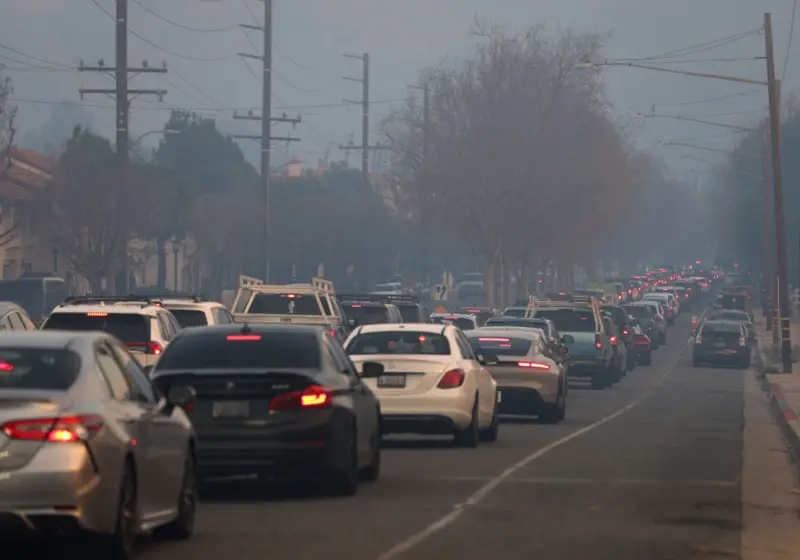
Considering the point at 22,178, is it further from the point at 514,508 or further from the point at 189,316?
the point at 514,508

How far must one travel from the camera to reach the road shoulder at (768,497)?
42.5 feet

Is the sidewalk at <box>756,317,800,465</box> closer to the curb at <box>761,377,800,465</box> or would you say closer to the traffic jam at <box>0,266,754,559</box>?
the curb at <box>761,377,800,465</box>

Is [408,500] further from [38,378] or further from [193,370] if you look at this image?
[38,378]

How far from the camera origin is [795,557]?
1249 cm

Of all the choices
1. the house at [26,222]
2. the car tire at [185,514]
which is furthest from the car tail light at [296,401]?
the house at [26,222]

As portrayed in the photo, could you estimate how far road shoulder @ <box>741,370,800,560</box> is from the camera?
13.0 m

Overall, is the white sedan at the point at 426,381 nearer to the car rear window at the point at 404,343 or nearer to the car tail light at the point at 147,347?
the car rear window at the point at 404,343

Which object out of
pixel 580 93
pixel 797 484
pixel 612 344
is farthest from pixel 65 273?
pixel 797 484

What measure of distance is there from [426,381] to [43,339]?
1081 centimetres

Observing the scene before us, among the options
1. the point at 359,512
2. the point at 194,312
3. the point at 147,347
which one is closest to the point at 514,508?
the point at 359,512

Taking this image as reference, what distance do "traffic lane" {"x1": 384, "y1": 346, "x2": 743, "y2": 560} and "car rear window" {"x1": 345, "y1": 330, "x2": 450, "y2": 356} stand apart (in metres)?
1.95

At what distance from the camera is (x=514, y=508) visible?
1505 centimetres

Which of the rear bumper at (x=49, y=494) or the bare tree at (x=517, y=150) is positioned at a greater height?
the bare tree at (x=517, y=150)

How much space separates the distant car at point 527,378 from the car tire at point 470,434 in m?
5.85
